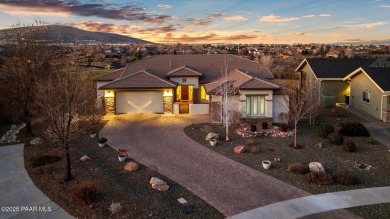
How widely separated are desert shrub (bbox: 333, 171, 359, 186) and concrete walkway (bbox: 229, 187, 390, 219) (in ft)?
2.19

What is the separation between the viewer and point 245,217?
39.9 ft

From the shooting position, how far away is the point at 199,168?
682 inches

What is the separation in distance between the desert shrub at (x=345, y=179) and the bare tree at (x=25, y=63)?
66.3ft

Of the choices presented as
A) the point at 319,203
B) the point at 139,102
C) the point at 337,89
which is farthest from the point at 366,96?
the point at 319,203

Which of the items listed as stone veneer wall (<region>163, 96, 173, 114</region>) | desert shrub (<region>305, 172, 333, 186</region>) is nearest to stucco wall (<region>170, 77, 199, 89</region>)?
stone veneer wall (<region>163, 96, 173, 114</region>)

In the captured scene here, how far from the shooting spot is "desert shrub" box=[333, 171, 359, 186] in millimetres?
15117

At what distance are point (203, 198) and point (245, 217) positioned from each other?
2.22 m

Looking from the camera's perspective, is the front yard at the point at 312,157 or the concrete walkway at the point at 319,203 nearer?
the concrete walkway at the point at 319,203

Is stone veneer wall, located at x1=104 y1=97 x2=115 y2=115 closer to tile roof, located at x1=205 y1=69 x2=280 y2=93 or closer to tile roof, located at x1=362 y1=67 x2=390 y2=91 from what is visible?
tile roof, located at x1=205 y1=69 x2=280 y2=93

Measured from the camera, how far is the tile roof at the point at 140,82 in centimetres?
3052

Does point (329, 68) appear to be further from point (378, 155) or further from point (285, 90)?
point (378, 155)

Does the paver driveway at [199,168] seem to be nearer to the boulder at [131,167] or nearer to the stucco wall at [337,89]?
the boulder at [131,167]

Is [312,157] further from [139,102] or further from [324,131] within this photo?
[139,102]

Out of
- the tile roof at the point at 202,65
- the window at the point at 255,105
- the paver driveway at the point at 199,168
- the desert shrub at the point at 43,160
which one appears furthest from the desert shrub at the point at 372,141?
the desert shrub at the point at 43,160
